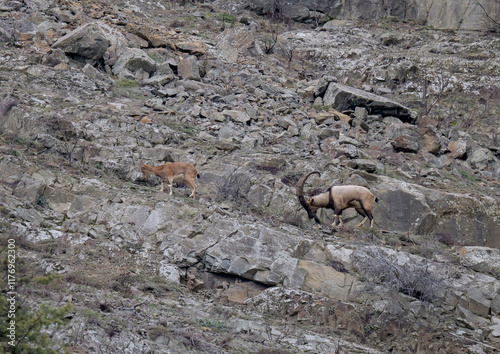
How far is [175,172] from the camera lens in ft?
43.1

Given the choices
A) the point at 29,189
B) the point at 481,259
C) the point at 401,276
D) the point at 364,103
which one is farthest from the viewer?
the point at 364,103

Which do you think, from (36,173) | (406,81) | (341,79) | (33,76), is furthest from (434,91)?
(36,173)

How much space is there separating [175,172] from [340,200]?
13.5ft

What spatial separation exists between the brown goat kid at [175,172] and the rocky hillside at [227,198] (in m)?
0.45

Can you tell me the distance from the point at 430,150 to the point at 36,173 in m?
12.5

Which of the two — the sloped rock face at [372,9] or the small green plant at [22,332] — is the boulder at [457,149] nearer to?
the sloped rock face at [372,9]

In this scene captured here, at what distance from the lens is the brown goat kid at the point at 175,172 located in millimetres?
13098

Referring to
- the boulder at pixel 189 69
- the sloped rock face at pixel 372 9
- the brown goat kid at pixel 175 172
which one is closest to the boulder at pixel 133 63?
the boulder at pixel 189 69

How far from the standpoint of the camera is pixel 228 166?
1438cm

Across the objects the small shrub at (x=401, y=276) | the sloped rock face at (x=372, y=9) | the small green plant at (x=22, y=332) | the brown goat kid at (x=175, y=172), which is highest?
the sloped rock face at (x=372, y=9)

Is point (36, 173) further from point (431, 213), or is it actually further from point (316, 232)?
point (431, 213)

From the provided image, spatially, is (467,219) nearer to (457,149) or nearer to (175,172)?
(457,149)

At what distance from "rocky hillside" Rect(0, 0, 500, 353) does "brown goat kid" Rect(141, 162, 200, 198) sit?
45cm

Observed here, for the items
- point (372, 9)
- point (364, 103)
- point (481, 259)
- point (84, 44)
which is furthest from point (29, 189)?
point (372, 9)
